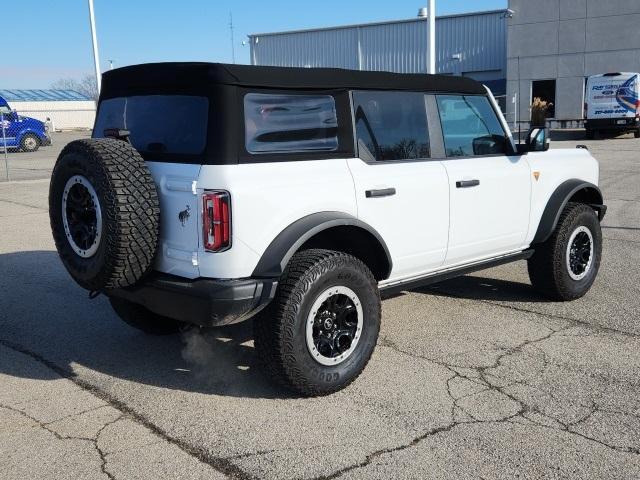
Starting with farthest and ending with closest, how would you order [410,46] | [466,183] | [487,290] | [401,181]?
[410,46], [487,290], [466,183], [401,181]

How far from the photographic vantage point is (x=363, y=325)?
4043mm

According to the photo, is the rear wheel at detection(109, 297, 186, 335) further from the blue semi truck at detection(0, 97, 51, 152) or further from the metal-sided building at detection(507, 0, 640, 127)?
the metal-sided building at detection(507, 0, 640, 127)

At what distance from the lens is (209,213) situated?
3.45 m

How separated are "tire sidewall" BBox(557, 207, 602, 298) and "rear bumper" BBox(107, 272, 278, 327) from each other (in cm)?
299

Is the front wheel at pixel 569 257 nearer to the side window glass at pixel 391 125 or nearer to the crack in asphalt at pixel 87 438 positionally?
the side window glass at pixel 391 125

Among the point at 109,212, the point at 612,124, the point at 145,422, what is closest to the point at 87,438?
the point at 145,422

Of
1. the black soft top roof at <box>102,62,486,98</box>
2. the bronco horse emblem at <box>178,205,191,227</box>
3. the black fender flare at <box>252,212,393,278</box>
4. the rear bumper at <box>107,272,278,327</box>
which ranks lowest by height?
the rear bumper at <box>107,272,278,327</box>

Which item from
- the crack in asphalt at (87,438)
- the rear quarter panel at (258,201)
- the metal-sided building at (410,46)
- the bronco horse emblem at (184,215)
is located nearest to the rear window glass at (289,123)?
the rear quarter panel at (258,201)

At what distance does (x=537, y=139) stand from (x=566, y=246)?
1.00 m

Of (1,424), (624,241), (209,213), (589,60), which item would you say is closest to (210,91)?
(209,213)

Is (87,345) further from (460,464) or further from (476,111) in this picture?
(476,111)

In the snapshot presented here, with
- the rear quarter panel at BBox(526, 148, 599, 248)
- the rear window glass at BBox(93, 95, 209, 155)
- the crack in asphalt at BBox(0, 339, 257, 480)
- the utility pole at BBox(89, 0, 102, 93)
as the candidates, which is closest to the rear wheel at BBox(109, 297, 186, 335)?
the crack in asphalt at BBox(0, 339, 257, 480)

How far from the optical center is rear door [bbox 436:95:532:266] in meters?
4.75

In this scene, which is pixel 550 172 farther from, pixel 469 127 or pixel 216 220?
pixel 216 220
